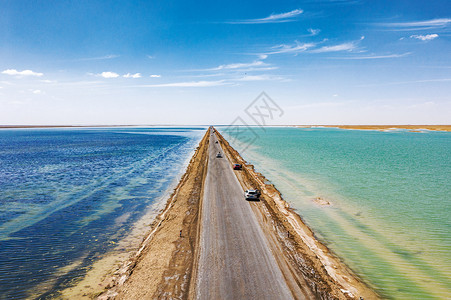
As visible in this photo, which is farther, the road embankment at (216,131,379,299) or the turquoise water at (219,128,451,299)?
the turquoise water at (219,128,451,299)

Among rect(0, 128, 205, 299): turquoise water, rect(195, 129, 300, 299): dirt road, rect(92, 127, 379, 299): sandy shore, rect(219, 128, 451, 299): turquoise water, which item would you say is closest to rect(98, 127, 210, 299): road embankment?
rect(92, 127, 379, 299): sandy shore

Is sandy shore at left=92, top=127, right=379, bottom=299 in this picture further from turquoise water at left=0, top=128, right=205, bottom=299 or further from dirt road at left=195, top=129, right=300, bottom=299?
turquoise water at left=0, top=128, right=205, bottom=299

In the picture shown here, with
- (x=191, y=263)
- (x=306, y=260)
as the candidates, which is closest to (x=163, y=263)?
(x=191, y=263)

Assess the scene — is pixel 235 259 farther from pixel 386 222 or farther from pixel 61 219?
pixel 61 219

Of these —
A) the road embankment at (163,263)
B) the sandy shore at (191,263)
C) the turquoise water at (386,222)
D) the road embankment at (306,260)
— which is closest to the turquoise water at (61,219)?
the road embankment at (163,263)

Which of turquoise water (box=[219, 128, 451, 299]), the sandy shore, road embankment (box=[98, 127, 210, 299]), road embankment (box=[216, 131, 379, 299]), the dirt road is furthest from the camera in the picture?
turquoise water (box=[219, 128, 451, 299])

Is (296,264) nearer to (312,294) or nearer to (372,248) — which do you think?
(312,294)

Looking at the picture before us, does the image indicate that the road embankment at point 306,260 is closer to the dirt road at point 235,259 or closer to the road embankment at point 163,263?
the dirt road at point 235,259
